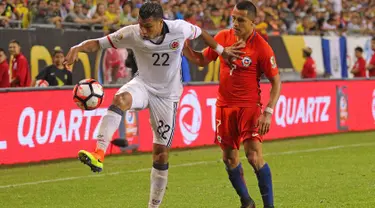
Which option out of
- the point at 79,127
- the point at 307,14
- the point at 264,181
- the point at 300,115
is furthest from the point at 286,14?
the point at 264,181

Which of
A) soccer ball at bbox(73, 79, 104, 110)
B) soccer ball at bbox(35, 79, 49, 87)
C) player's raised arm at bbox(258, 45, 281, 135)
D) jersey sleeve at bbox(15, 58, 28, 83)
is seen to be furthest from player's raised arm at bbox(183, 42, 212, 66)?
jersey sleeve at bbox(15, 58, 28, 83)

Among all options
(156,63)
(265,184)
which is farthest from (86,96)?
(265,184)

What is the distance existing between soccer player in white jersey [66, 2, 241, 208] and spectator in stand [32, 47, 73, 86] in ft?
30.4

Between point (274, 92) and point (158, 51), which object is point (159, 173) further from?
point (274, 92)

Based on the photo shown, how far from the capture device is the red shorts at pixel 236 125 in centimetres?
999

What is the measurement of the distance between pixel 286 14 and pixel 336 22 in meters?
2.17

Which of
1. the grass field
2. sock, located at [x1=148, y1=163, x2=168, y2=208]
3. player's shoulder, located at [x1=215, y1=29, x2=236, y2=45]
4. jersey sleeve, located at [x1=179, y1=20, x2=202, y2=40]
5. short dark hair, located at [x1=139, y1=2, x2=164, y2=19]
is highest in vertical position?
short dark hair, located at [x1=139, y1=2, x2=164, y2=19]

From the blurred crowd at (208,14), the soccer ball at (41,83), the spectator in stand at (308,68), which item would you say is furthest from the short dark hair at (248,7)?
the spectator in stand at (308,68)

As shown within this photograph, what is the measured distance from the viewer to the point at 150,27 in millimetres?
9320

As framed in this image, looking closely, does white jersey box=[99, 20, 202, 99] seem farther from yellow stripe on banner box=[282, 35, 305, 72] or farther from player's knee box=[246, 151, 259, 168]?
yellow stripe on banner box=[282, 35, 305, 72]

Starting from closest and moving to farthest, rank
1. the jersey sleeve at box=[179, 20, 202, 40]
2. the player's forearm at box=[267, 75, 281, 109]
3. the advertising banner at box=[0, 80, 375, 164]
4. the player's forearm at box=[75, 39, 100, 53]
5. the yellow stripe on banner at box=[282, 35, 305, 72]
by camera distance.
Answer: the player's forearm at box=[75, 39, 100, 53] < the jersey sleeve at box=[179, 20, 202, 40] < the player's forearm at box=[267, 75, 281, 109] < the advertising banner at box=[0, 80, 375, 164] < the yellow stripe on banner at box=[282, 35, 305, 72]

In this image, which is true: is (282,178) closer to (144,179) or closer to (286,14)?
(144,179)

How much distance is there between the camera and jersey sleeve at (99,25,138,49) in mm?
9531

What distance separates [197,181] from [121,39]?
16.2 ft
